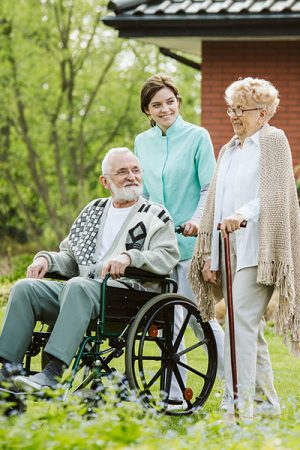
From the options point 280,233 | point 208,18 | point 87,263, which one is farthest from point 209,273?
point 208,18

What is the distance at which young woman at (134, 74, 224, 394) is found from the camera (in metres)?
6.23

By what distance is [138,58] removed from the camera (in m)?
25.6

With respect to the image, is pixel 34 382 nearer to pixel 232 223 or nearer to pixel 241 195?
pixel 232 223

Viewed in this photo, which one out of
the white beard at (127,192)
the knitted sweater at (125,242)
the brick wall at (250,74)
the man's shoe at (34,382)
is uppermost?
the brick wall at (250,74)

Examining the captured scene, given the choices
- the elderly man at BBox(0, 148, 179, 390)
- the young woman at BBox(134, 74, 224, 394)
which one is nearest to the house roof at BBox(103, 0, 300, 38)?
the young woman at BBox(134, 74, 224, 394)

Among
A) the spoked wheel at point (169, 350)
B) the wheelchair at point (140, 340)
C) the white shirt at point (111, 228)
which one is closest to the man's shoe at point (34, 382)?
the wheelchair at point (140, 340)

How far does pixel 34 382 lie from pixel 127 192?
1131 millimetres

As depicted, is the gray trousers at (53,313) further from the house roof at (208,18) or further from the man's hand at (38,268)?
the house roof at (208,18)

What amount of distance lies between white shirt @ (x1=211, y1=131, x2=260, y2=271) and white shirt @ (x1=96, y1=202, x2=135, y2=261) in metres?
0.49

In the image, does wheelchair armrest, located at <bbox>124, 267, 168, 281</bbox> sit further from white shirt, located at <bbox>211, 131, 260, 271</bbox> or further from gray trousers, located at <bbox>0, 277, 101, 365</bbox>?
white shirt, located at <bbox>211, 131, 260, 271</bbox>

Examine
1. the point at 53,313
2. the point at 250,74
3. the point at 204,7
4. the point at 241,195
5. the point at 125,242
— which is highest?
the point at 204,7

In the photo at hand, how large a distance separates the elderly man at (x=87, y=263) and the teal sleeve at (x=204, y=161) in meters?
0.43

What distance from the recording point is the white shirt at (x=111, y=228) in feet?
19.4

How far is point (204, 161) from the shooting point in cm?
627
